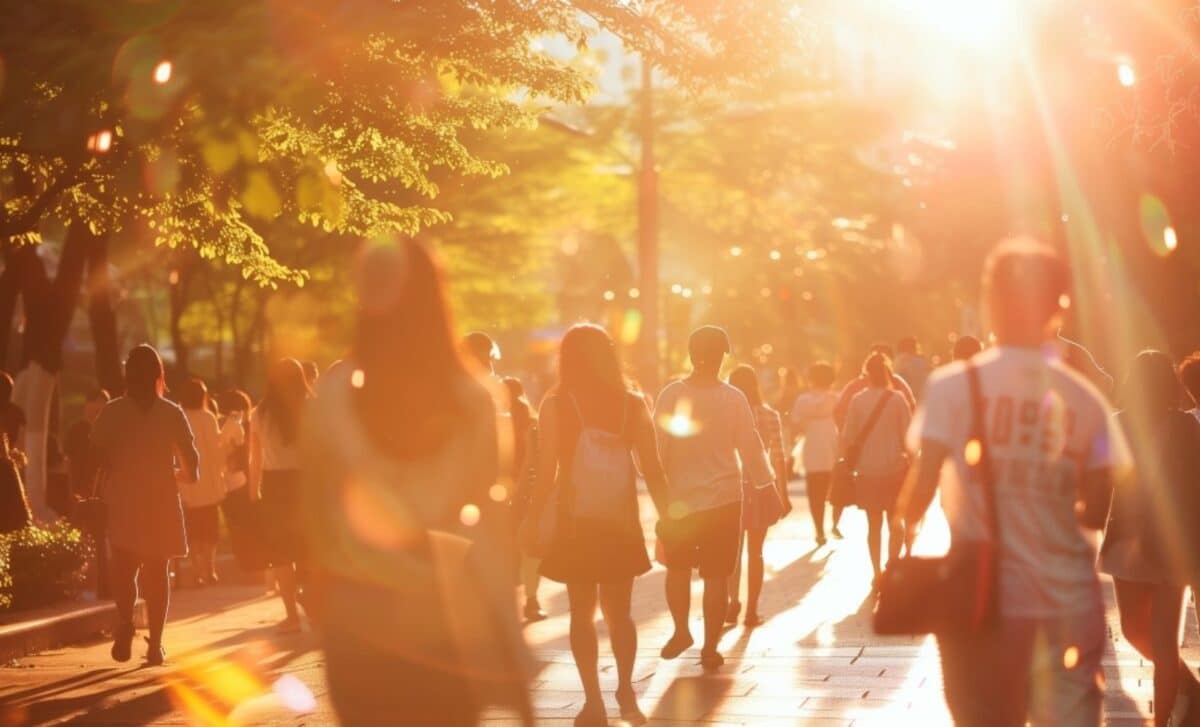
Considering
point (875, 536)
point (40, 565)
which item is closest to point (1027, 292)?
point (875, 536)

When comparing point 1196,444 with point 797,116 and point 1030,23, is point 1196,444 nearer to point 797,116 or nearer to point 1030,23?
point 1030,23

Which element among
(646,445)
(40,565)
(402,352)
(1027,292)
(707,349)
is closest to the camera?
(402,352)

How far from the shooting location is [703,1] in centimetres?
1267

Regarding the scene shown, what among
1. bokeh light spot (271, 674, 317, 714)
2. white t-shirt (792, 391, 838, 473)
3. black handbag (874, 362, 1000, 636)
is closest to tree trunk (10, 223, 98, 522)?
white t-shirt (792, 391, 838, 473)

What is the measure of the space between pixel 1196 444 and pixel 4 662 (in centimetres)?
751

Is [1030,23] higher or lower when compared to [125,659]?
higher

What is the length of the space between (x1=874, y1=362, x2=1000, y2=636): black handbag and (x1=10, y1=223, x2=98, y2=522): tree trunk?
45.8 feet

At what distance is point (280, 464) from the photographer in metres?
13.0

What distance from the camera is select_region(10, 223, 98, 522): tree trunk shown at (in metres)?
17.8

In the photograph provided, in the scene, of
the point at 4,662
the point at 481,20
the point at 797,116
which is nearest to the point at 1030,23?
the point at 797,116

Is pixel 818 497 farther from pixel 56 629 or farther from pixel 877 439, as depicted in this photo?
pixel 56 629

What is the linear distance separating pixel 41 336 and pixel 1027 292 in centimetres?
1537

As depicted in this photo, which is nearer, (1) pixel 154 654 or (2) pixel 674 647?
(2) pixel 674 647

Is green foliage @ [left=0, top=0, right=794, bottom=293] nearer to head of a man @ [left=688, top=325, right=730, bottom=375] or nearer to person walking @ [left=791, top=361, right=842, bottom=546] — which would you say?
head of a man @ [left=688, top=325, right=730, bottom=375]
